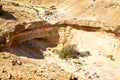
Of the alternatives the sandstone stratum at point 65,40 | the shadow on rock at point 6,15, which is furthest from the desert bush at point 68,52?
the shadow on rock at point 6,15

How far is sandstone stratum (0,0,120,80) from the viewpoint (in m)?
25.2

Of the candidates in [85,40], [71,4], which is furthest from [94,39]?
[71,4]

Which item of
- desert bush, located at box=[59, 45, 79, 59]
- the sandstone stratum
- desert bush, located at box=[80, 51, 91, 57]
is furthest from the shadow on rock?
desert bush, located at box=[80, 51, 91, 57]

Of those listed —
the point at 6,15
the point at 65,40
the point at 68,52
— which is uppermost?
the point at 6,15

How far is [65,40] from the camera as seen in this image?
99.7ft

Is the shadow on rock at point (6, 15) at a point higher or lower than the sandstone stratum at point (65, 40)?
higher

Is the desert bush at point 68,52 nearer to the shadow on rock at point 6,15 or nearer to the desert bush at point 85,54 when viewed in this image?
the desert bush at point 85,54

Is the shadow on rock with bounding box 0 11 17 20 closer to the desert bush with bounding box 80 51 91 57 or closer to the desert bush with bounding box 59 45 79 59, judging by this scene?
the desert bush with bounding box 59 45 79 59

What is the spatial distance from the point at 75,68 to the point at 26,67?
540 cm

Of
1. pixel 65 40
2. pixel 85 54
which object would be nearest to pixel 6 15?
pixel 65 40

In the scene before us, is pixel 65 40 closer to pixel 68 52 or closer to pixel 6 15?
pixel 68 52

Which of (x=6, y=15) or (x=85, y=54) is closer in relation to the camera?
(x=85, y=54)

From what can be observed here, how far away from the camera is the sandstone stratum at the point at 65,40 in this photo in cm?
2517

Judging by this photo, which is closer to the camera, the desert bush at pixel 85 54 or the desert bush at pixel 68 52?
the desert bush at pixel 68 52
